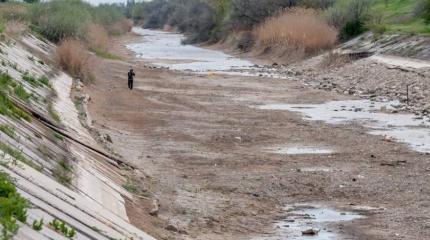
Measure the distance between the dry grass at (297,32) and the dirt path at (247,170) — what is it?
27115 mm

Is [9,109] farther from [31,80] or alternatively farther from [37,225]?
[31,80]

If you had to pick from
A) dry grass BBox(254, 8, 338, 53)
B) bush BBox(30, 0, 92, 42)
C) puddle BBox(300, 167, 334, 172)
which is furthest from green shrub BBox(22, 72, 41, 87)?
dry grass BBox(254, 8, 338, 53)

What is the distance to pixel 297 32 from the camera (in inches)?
2516

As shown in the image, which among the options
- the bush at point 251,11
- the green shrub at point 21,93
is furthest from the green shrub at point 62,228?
the bush at point 251,11

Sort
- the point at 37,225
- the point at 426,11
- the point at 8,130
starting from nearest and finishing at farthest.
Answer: the point at 37,225
the point at 8,130
the point at 426,11

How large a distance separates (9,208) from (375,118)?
22340 mm

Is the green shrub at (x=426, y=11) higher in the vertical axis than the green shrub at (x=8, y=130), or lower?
lower

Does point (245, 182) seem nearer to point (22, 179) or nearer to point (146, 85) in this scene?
point (22, 179)

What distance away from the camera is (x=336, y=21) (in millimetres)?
63969

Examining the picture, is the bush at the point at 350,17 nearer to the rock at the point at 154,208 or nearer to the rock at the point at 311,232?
the rock at the point at 154,208

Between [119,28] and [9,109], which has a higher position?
[9,109]

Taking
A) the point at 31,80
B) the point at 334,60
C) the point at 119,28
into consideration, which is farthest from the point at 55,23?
the point at 119,28

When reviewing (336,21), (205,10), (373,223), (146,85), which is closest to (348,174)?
(373,223)

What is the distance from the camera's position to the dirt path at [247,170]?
14078 mm
